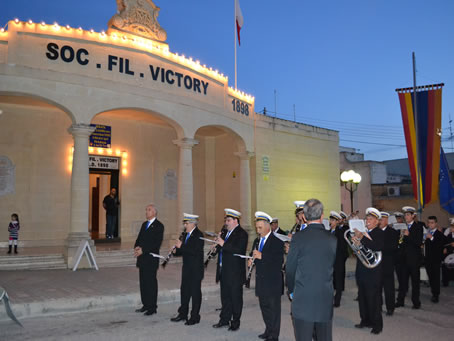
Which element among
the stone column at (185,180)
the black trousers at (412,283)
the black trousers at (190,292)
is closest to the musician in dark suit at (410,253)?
the black trousers at (412,283)

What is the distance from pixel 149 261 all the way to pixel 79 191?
5.46m

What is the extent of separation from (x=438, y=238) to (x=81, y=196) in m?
9.41

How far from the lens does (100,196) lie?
57.0ft

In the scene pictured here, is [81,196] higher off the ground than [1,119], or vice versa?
[1,119]

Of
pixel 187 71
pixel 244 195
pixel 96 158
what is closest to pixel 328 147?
pixel 244 195

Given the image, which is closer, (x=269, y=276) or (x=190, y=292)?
(x=269, y=276)

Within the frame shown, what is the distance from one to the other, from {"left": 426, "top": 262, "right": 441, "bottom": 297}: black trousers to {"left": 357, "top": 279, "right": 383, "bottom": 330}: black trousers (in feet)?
10.0

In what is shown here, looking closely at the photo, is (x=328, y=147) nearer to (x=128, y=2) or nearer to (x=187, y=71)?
(x=187, y=71)

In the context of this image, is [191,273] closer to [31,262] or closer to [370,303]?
[370,303]

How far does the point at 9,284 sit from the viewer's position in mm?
9102

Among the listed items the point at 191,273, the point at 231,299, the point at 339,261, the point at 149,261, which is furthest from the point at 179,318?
the point at 339,261

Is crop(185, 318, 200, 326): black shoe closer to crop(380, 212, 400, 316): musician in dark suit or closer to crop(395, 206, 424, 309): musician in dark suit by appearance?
crop(380, 212, 400, 316): musician in dark suit

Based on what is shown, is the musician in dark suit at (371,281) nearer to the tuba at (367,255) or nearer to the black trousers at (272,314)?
the tuba at (367,255)

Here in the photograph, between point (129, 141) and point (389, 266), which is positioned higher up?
point (129, 141)
